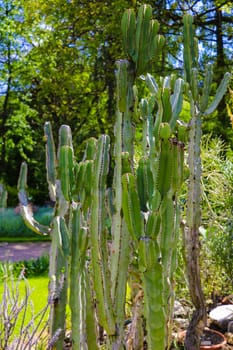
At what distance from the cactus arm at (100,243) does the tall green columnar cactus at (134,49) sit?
0.74 ft

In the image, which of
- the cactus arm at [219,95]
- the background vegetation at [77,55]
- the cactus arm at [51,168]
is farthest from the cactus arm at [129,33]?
the background vegetation at [77,55]

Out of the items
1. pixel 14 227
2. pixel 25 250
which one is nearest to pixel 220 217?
pixel 25 250

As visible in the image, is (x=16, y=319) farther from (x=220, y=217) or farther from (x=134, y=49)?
(x=220, y=217)

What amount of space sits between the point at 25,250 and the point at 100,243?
22.5 feet

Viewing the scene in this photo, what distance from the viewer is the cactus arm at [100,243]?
5.99 ft

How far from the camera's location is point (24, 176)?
2600 mm

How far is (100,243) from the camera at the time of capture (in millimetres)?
1858

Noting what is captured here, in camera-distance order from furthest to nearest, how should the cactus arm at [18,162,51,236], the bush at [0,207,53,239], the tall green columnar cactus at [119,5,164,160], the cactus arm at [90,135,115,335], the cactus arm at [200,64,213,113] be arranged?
the bush at [0,207,53,239], the cactus arm at [200,64,213,113], the cactus arm at [18,162,51,236], the tall green columnar cactus at [119,5,164,160], the cactus arm at [90,135,115,335]

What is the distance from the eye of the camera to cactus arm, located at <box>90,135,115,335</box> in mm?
1825

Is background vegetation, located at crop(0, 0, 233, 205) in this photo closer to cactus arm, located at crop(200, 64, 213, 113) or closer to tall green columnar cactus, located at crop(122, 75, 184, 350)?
cactus arm, located at crop(200, 64, 213, 113)

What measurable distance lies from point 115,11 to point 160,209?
7.25m

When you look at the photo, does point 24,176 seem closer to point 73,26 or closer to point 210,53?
point 73,26

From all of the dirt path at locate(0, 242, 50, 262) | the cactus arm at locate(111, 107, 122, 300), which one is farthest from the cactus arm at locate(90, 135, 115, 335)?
the dirt path at locate(0, 242, 50, 262)

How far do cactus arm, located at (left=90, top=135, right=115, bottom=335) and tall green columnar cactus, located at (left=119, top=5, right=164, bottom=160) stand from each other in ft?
0.74
